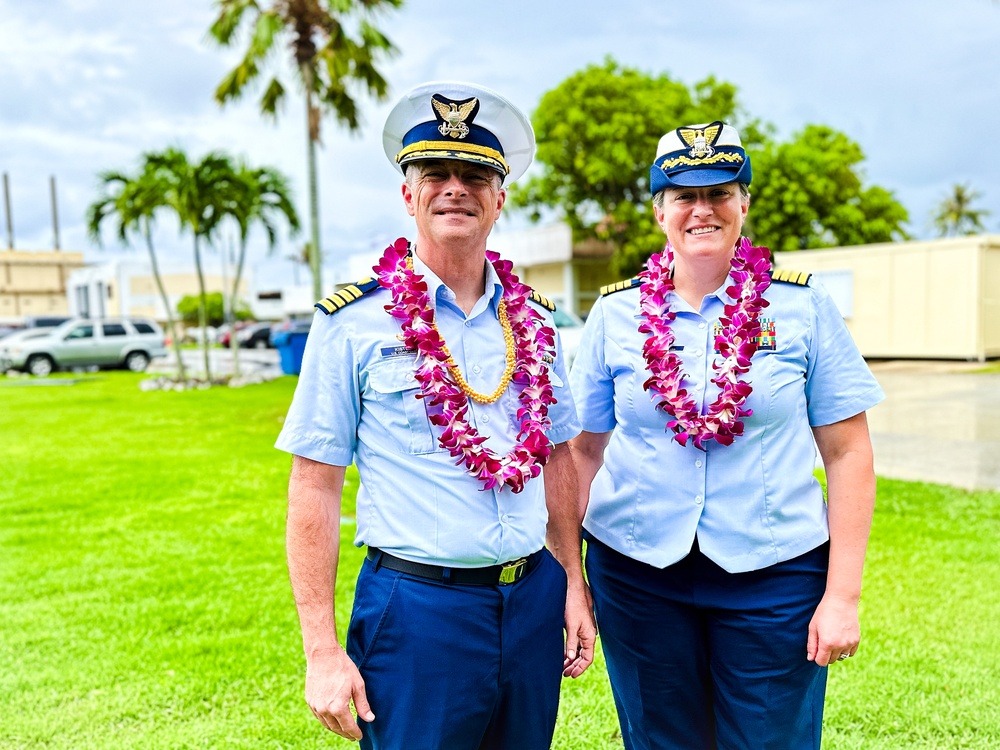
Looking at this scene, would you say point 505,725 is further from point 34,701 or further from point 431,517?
point 34,701

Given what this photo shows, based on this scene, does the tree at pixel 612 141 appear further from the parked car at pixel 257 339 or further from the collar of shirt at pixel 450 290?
the collar of shirt at pixel 450 290

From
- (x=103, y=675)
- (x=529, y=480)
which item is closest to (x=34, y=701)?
(x=103, y=675)

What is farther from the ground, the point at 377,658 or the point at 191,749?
the point at 377,658

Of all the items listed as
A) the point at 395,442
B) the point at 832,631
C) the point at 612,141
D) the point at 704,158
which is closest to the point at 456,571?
the point at 395,442

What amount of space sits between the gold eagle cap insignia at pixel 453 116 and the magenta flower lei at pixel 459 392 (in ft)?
0.92

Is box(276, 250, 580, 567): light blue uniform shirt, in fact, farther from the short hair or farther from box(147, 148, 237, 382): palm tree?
A: box(147, 148, 237, 382): palm tree

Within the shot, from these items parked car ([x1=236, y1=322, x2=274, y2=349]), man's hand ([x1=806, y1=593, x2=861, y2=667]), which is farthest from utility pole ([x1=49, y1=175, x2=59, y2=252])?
man's hand ([x1=806, y1=593, x2=861, y2=667])

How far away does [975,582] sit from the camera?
4.61 m

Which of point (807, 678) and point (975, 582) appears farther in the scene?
point (975, 582)

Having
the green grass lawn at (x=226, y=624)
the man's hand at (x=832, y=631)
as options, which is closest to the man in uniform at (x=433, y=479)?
the man's hand at (x=832, y=631)

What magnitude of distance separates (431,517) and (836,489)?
1.03m

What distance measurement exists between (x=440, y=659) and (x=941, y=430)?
9298 millimetres

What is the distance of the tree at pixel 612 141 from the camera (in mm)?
24328

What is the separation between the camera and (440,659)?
5.89 ft
